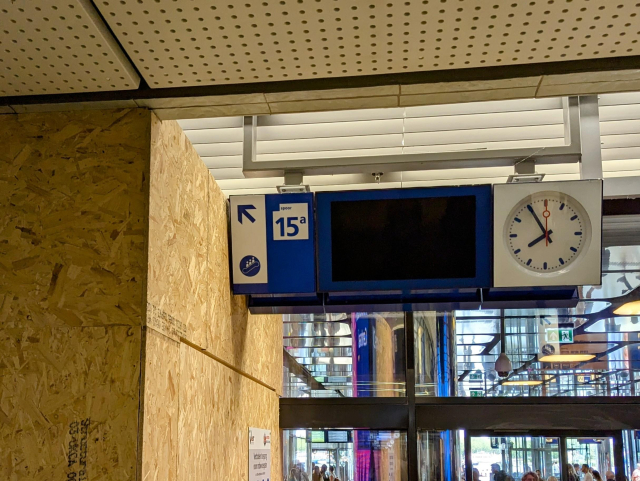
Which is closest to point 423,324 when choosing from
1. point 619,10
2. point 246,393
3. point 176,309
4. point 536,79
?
point 246,393

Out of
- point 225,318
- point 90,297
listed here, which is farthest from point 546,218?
point 90,297

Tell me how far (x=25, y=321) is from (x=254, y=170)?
1.86 meters

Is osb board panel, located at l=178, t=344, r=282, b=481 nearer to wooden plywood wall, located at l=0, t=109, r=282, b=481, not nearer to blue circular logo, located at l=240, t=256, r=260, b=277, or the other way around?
wooden plywood wall, located at l=0, t=109, r=282, b=481

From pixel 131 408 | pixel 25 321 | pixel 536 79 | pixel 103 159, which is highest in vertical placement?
pixel 536 79

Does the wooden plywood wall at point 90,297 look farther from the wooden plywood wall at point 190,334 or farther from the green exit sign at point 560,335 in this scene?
the green exit sign at point 560,335

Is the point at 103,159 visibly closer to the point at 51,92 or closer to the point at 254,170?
the point at 51,92

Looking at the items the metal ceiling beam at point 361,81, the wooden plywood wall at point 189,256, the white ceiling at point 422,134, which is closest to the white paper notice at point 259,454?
the wooden plywood wall at point 189,256

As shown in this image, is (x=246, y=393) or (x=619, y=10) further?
(x=246, y=393)

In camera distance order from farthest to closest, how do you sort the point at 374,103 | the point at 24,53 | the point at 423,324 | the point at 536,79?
the point at 423,324
the point at 374,103
the point at 536,79
the point at 24,53

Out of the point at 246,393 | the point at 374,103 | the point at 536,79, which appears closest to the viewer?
the point at 536,79

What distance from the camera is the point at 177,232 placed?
9.87 ft

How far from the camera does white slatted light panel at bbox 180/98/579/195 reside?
4.32 m

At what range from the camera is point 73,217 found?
259cm

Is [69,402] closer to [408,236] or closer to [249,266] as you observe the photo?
[249,266]
